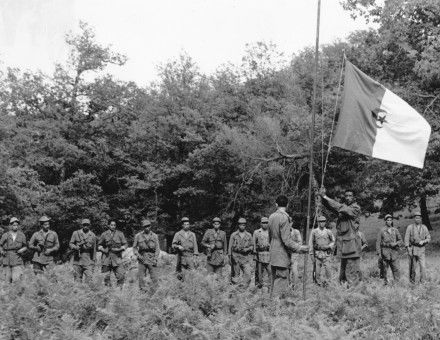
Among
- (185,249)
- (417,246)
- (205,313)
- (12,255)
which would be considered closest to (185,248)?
(185,249)

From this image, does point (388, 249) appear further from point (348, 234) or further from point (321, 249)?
point (348, 234)

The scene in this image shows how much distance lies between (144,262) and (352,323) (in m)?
7.24

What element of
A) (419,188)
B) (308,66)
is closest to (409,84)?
(419,188)

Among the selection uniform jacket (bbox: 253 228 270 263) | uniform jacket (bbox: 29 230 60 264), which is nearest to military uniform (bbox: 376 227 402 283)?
uniform jacket (bbox: 253 228 270 263)

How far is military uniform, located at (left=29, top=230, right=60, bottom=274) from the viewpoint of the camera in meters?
15.8

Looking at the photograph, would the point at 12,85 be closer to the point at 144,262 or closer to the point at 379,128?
the point at 144,262

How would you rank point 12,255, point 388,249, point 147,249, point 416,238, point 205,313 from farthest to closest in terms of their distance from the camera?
point 416,238
point 388,249
point 12,255
point 147,249
point 205,313

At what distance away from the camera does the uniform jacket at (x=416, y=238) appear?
16.4 m

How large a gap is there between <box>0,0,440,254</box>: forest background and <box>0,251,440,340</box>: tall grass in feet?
57.6

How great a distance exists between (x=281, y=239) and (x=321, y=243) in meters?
6.55

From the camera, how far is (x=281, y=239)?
33.2 ft

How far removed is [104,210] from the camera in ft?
129

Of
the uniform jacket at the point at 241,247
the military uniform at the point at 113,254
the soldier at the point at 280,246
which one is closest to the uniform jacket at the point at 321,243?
the uniform jacket at the point at 241,247

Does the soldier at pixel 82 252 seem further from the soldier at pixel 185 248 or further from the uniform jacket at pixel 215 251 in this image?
the uniform jacket at pixel 215 251
